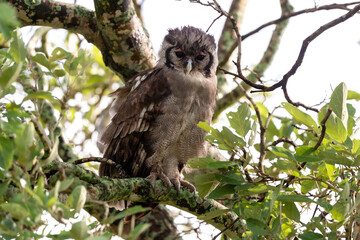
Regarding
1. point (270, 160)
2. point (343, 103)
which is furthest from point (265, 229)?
point (270, 160)

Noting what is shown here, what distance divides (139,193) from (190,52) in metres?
1.47

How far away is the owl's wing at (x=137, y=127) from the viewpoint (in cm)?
347

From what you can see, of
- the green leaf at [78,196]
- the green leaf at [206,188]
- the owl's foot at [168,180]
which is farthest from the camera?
the owl's foot at [168,180]

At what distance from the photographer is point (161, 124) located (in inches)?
135

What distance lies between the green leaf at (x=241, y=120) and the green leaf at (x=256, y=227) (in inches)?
19.7

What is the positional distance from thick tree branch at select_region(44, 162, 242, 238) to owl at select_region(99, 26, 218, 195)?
0.17 meters

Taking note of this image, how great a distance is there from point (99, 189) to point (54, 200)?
3.62ft

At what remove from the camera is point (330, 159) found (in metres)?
2.11

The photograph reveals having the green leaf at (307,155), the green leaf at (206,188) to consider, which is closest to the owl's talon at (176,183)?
the green leaf at (206,188)

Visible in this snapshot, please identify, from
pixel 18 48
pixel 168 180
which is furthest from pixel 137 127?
pixel 18 48

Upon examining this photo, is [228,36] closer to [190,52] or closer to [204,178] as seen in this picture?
[190,52]

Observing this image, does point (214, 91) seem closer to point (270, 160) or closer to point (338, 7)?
point (270, 160)

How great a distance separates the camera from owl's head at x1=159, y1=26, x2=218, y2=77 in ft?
12.4

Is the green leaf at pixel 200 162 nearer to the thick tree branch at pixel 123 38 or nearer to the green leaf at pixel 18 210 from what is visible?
the green leaf at pixel 18 210
